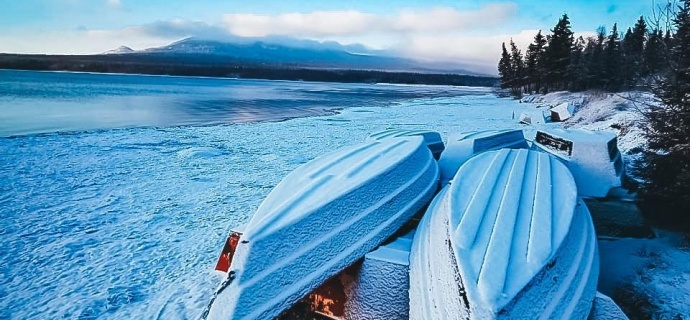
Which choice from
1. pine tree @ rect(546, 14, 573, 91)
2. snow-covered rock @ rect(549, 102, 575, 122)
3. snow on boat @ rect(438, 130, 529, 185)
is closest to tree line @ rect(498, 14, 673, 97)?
pine tree @ rect(546, 14, 573, 91)

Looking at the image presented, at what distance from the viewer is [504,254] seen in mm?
1775

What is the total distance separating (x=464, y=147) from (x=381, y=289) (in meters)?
2.55

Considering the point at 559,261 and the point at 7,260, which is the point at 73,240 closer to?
the point at 7,260

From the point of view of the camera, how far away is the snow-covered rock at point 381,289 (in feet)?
7.18

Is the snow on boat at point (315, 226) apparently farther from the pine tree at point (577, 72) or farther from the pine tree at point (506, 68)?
the pine tree at point (506, 68)

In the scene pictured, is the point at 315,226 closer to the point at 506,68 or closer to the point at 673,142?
the point at 673,142

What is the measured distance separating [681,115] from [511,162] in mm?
1737

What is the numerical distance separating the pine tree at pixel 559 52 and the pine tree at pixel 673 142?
38427 millimetres

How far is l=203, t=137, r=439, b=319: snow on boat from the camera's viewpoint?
190 cm

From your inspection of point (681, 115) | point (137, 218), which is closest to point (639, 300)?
point (681, 115)

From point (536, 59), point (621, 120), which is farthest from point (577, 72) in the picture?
point (621, 120)

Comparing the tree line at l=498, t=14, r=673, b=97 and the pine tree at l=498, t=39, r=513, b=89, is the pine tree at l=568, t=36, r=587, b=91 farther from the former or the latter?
the pine tree at l=498, t=39, r=513, b=89

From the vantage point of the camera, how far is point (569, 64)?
37.0 meters

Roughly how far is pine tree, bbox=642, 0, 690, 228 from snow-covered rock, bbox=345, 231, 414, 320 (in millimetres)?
2807
